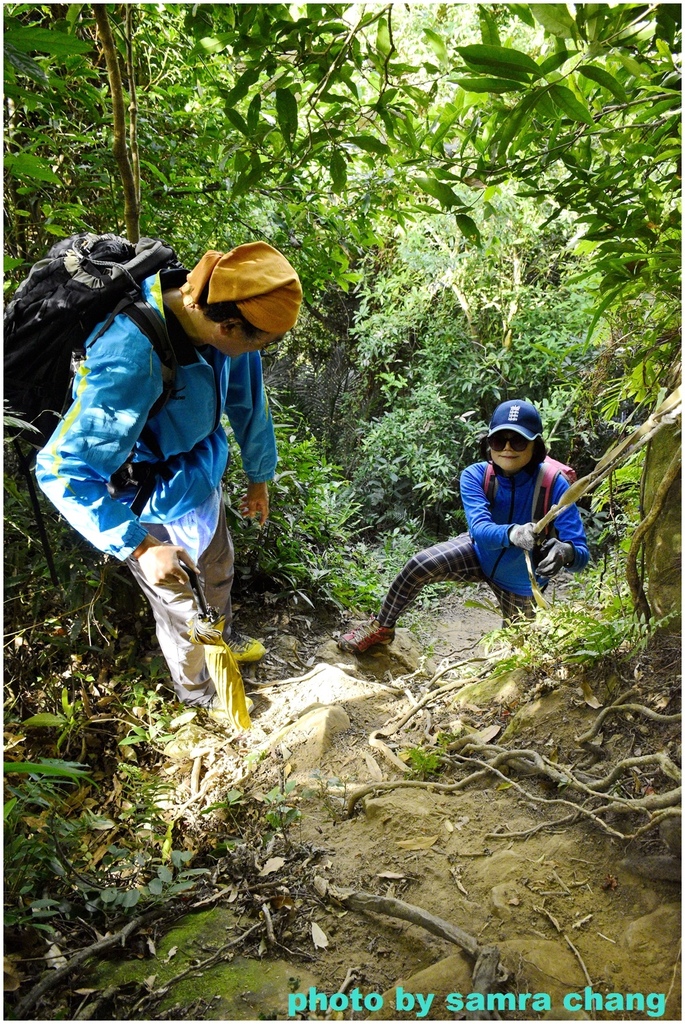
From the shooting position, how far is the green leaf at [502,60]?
1.17m

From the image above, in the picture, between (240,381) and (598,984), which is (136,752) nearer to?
(240,381)

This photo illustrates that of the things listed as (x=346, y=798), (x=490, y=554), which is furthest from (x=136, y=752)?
(x=490, y=554)

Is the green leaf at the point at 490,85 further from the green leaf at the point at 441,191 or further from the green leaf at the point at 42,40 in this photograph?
the green leaf at the point at 42,40

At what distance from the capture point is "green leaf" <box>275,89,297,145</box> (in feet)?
5.08

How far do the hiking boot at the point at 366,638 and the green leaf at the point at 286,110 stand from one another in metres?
2.40

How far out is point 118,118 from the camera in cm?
237

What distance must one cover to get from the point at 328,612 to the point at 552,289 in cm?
516

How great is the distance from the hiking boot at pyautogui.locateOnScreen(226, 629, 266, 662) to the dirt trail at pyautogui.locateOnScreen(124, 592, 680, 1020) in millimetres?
647

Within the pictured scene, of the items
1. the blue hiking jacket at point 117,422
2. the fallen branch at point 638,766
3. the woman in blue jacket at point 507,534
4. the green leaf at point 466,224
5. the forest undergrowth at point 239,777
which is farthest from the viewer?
the woman in blue jacket at point 507,534

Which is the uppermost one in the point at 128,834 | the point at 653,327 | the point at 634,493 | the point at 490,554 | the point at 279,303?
the point at 279,303

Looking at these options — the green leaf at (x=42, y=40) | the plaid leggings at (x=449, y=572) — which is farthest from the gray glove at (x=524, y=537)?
the green leaf at (x=42, y=40)

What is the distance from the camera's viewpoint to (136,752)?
263 cm

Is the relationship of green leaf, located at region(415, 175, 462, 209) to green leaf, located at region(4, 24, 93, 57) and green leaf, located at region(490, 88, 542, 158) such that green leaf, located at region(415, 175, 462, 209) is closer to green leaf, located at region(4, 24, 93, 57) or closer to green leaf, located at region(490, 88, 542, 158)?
green leaf, located at region(490, 88, 542, 158)

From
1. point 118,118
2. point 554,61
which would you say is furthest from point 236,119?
point 118,118
